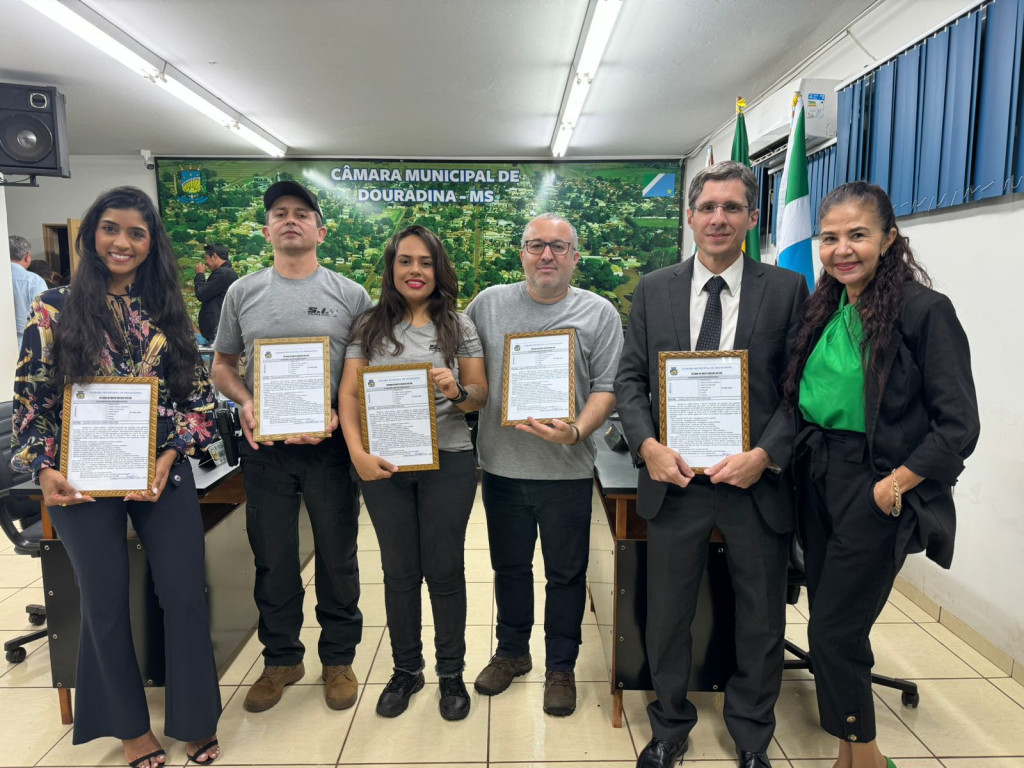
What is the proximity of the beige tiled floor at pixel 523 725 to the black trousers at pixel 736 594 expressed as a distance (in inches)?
8.3

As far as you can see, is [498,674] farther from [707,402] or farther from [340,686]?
[707,402]

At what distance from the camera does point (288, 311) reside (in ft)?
6.50

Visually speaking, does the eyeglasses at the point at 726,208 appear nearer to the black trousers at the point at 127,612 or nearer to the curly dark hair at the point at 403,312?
the curly dark hair at the point at 403,312

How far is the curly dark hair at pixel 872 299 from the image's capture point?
5.00 feet

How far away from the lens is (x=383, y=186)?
23.5 feet

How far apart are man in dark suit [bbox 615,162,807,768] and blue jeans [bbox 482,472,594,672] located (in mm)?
283

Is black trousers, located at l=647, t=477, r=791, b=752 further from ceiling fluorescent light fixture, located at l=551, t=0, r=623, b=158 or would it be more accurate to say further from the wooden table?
ceiling fluorescent light fixture, located at l=551, t=0, r=623, b=158

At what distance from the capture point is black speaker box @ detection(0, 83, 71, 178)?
4480 mm

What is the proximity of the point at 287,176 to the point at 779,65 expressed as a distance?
5.39 metres

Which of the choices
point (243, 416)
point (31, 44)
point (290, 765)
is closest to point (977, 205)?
point (243, 416)

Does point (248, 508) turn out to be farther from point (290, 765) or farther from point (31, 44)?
point (31, 44)

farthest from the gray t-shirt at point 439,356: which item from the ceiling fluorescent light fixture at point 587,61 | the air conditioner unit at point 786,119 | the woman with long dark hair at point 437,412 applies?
the air conditioner unit at point 786,119

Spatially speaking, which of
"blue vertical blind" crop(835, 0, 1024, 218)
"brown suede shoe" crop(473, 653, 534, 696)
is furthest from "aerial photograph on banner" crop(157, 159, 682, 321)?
"brown suede shoe" crop(473, 653, 534, 696)

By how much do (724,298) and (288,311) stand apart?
1366 millimetres
